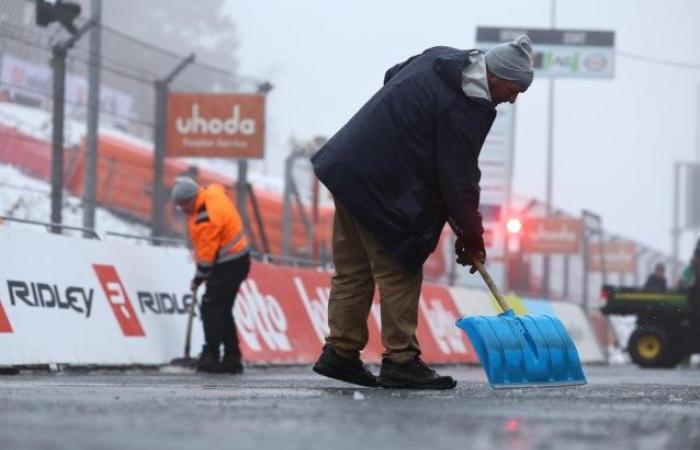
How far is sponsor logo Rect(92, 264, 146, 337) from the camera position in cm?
1281

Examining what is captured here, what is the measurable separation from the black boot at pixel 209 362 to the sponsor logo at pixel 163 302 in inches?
26.8

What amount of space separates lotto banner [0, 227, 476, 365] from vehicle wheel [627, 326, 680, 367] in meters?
7.07

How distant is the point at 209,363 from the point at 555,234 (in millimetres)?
21711

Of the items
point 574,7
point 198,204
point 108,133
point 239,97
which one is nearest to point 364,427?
point 198,204

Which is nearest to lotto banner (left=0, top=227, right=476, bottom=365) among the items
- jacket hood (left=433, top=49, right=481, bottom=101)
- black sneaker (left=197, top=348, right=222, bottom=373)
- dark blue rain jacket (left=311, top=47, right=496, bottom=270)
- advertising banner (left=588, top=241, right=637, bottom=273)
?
black sneaker (left=197, top=348, right=222, bottom=373)

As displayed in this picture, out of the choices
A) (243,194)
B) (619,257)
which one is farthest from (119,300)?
(619,257)

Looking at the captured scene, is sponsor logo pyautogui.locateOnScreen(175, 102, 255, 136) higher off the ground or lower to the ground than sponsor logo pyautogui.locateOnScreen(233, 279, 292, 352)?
higher

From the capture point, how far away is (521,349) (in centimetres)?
819

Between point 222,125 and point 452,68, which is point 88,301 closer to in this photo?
point 452,68

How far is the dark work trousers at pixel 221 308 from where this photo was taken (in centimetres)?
1300

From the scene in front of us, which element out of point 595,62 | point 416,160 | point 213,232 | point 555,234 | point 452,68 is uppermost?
point 595,62

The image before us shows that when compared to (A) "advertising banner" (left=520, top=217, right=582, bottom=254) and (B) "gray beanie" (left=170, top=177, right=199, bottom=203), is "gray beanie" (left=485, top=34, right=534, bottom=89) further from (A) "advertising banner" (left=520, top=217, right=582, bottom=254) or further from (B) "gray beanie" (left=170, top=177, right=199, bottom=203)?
(A) "advertising banner" (left=520, top=217, right=582, bottom=254)

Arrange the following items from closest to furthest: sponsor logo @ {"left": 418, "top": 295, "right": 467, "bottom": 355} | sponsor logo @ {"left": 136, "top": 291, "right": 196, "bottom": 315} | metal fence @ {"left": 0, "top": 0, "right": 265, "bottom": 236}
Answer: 1. sponsor logo @ {"left": 136, "top": 291, "right": 196, "bottom": 315}
2. metal fence @ {"left": 0, "top": 0, "right": 265, "bottom": 236}
3. sponsor logo @ {"left": 418, "top": 295, "right": 467, "bottom": 355}

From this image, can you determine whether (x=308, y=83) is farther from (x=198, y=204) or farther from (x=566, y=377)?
(x=566, y=377)
